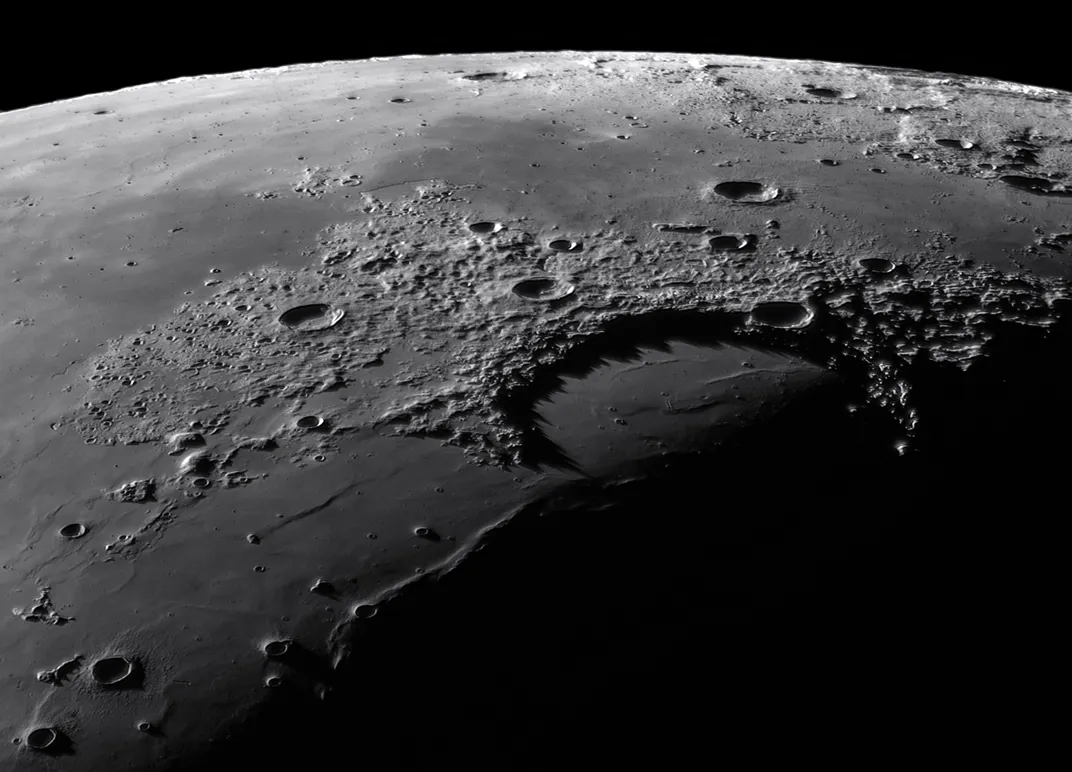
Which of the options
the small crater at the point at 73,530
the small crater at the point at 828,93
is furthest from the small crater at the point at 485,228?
the small crater at the point at 828,93

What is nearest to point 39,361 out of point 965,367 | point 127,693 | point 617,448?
point 127,693

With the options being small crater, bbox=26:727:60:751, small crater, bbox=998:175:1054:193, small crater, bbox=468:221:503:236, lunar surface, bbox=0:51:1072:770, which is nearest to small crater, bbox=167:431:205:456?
lunar surface, bbox=0:51:1072:770

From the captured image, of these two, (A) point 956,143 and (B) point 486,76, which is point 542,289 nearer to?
(A) point 956,143

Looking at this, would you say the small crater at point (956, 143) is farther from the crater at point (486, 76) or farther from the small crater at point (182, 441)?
the small crater at point (182, 441)

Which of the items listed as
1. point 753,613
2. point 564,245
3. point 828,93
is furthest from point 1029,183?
point 753,613

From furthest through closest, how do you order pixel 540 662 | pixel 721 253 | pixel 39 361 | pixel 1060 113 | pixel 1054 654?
pixel 1060 113
pixel 721 253
pixel 39 361
pixel 1054 654
pixel 540 662

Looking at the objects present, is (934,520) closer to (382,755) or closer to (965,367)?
(965,367)

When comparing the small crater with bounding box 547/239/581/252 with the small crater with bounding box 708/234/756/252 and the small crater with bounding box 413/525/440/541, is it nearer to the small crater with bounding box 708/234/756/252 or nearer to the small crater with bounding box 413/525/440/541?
the small crater with bounding box 708/234/756/252

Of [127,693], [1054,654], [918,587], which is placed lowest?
[1054,654]
